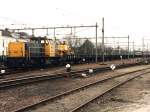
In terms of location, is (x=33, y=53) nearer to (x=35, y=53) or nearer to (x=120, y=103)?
(x=35, y=53)

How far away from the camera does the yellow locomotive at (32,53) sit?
33.2 m

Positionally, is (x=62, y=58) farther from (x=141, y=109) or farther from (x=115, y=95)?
(x=141, y=109)

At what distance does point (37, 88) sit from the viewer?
60.1 feet

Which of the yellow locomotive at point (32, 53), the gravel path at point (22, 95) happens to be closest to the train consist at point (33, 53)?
the yellow locomotive at point (32, 53)

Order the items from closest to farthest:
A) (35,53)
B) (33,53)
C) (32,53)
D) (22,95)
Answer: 1. (22,95)
2. (32,53)
3. (33,53)
4. (35,53)

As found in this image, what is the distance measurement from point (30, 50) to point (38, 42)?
91.0 inches

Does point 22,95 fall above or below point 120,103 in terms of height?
above

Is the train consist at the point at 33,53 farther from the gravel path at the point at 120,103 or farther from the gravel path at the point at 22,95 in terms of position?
the gravel path at the point at 120,103

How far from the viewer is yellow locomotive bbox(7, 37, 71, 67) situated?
1307 inches

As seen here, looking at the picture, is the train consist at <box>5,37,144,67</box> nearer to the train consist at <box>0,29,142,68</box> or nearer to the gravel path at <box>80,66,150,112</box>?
the train consist at <box>0,29,142,68</box>

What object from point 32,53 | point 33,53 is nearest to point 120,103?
point 32,53

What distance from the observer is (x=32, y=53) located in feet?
114

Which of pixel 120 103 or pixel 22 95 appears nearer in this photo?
pixel 120 103

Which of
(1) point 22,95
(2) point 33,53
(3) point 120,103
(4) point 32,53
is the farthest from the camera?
(2) point 33,53
